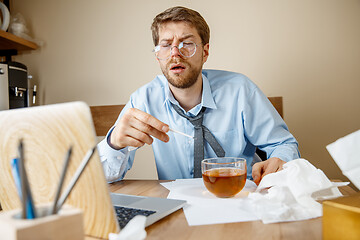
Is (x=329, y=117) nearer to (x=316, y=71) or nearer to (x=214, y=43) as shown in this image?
(x=316, y=71)

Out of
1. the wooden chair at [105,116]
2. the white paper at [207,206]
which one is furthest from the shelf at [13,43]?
the white paper at [207,206]

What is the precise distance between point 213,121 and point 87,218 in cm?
103

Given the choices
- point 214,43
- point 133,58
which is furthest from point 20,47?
point 214,43

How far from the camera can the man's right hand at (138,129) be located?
35.5 inches

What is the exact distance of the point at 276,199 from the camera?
673mm

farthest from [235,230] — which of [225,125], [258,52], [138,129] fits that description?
[258,52]

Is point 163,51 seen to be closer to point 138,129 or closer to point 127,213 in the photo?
point 138,129

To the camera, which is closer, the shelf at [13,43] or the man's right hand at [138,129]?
the man's right hand at [138,129]

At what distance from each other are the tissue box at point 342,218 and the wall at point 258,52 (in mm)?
1559

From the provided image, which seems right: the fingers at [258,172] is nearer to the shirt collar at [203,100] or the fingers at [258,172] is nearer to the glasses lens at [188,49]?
the shirt collar at [203,100]

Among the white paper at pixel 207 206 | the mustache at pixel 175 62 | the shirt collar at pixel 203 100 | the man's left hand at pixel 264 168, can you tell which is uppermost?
the mustache at pixel 175 62

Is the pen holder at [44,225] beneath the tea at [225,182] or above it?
above

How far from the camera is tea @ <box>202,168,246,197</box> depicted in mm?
769

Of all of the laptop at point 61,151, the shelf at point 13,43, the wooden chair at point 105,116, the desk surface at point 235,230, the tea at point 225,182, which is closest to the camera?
the laptop at point 61,151
